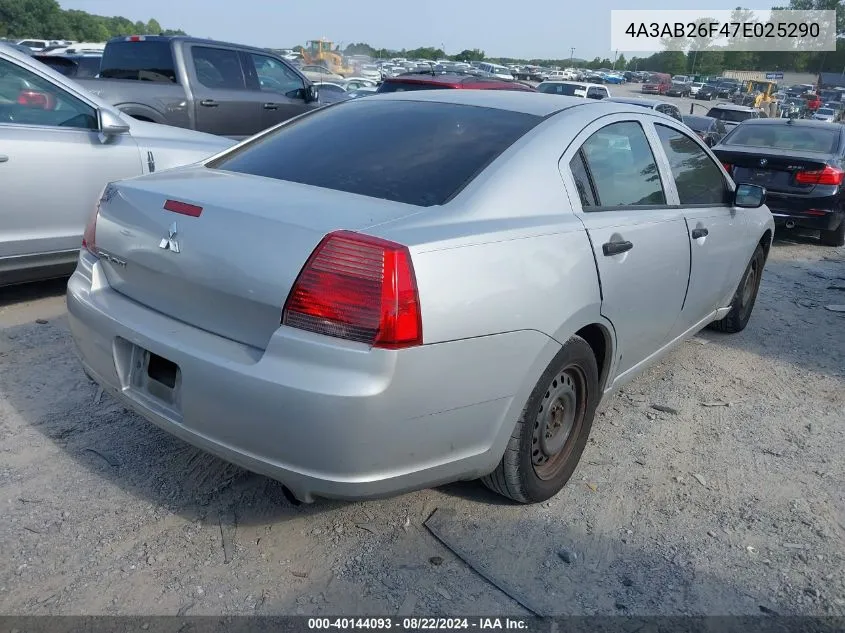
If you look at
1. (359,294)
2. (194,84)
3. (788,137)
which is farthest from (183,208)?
(788,137)

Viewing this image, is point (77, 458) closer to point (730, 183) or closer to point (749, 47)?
point (730, 183)

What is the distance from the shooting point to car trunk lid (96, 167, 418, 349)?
233cm

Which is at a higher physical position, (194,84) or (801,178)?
(194,84)

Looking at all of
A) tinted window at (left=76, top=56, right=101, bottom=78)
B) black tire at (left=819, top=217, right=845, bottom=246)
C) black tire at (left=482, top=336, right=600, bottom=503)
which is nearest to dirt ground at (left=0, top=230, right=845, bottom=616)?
black tire at (left=482, top=336, right=600, bottom=503)

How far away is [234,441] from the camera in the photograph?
7.80 ft

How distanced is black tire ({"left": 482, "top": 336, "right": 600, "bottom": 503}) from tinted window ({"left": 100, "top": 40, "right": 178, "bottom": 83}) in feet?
23.1

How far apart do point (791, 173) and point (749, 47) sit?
95.8 metres

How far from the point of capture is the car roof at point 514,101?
3309 mm

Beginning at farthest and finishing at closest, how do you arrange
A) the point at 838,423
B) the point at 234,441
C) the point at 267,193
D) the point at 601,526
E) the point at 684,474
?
the point at 838,423 < the point at 684,474 < the point at 601,526 < the point at 267,193 < the point at 234,441

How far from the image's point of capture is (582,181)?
3105mm

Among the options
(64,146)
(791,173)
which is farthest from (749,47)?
(64,146)

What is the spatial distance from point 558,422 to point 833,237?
7529 mm

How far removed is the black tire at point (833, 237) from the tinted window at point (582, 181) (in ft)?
23.3

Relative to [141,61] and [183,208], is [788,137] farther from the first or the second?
[183,208]
